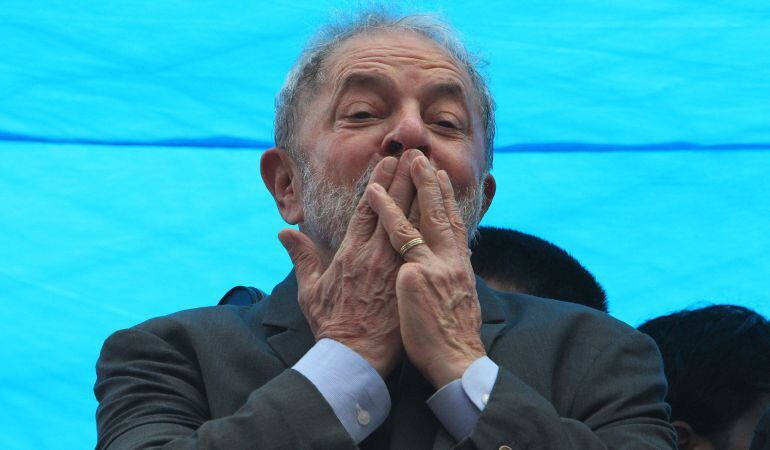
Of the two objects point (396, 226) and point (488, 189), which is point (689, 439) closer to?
point (488, 189)

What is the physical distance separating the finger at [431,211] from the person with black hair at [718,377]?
49.3 inches

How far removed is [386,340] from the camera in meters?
2.08

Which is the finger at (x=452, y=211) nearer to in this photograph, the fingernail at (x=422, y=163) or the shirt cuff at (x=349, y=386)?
the fingernail at (x=422, y=163)

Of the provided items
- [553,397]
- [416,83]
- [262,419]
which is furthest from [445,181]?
[262,419]

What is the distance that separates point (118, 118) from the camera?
3.88m

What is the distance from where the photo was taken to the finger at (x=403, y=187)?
222 cm

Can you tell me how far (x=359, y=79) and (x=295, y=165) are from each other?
0.83 feet

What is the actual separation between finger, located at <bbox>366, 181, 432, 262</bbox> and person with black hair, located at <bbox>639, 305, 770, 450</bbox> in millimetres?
1300

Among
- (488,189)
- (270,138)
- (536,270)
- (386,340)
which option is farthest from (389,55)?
(270,138)

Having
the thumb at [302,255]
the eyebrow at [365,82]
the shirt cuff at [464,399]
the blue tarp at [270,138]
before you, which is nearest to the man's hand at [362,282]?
the thumb at [302,255]

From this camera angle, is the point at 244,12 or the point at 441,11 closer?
the point at 441,11

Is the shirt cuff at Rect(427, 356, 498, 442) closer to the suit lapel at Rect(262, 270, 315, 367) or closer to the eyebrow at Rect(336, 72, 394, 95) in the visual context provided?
the suit lapel at Rect(262, 270, 315, 367)

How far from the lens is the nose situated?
2.31 metres

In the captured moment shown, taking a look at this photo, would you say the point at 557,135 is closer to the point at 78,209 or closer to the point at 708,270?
the point at 708,270
